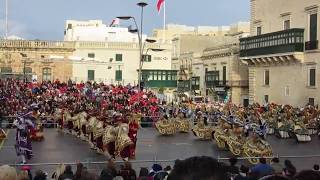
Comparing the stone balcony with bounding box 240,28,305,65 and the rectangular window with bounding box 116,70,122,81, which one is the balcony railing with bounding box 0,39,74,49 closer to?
the rectangular window with bounding box 116,70,122,81

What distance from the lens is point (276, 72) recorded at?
46625 mm

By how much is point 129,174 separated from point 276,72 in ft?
121

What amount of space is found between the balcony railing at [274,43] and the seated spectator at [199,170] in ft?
131

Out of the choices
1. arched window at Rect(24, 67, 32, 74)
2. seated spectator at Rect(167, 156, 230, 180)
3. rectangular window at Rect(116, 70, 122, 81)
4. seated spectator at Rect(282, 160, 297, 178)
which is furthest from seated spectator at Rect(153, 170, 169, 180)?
rectangular window at Rect(116, 70, 122, 81)

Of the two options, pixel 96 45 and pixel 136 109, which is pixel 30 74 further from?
pixel 136 109

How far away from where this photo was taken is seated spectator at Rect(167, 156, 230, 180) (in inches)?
128

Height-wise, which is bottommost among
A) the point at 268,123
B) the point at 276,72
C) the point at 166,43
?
the point at 268,123

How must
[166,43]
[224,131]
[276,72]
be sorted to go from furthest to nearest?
[166,43] < [276,72] < [224,131]

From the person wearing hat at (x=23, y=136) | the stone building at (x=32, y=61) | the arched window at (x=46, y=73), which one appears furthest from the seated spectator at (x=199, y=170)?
the arched window at (x=46, y=73)

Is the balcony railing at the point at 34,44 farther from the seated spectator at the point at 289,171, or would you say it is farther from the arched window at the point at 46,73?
the seated spectator at the point at 289,171

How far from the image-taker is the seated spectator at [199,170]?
3246 mm

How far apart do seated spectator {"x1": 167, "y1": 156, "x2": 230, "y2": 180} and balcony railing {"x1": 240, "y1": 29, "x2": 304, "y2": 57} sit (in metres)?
40.0

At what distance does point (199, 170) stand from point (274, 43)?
43215 millimetres

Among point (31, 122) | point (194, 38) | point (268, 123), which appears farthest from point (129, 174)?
point (194, 38)
